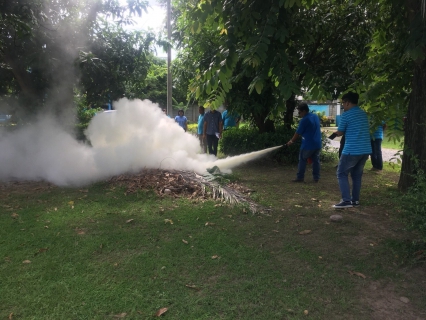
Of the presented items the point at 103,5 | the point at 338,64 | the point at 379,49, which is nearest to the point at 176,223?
the point at 379,49

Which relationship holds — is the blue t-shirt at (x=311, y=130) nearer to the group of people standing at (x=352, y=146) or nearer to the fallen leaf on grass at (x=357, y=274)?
the group of people standing at (x=352, y=146)

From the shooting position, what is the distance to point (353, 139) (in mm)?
5133

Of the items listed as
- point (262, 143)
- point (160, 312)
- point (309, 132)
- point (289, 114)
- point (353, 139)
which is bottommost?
point (160, 312)

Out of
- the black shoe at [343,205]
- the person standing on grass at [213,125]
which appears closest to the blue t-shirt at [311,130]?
the black shoe at [343,205]

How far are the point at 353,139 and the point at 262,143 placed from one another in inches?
189

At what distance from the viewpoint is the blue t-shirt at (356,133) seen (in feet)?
16.8

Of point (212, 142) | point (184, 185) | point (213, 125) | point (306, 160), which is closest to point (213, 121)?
point (213, 125)

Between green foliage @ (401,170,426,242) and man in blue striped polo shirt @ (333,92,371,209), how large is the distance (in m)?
1.60

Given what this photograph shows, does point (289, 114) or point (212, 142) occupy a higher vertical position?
point (289, 114)

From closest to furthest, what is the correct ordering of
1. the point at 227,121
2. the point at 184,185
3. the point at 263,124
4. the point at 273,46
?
the point at 273,46
the point at 184,185
the point at 263,124
the point at 227,121

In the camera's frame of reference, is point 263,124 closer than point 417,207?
No

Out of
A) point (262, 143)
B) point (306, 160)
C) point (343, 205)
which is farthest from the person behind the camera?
point (262, 143)

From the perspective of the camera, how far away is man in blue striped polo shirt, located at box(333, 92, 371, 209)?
5.12 metres

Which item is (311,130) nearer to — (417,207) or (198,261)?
(417,207)
